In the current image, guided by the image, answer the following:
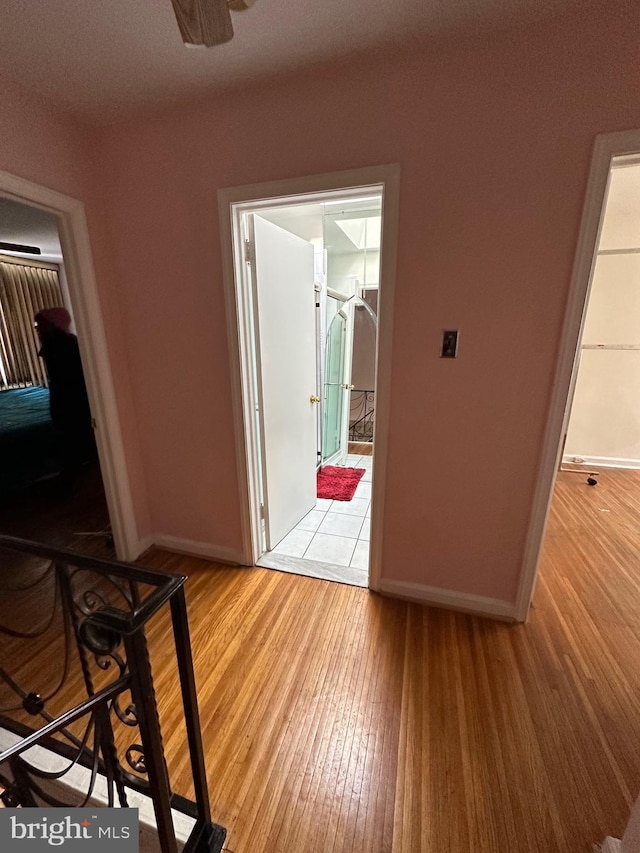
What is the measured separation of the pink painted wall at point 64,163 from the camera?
1.48 metres

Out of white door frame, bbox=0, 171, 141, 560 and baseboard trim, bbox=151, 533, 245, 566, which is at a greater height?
white door frame, bbox=0, 171, 141, 560

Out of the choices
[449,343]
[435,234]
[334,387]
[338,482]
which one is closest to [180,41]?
[435,234]

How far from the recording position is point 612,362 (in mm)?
3592

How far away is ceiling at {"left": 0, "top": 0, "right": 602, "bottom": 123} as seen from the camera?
114 cm

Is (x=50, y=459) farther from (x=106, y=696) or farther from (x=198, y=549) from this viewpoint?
(x=106, y=696)

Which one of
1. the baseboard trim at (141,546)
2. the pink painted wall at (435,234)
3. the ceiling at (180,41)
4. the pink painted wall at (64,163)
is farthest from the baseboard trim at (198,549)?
the ceiling at (180,41)

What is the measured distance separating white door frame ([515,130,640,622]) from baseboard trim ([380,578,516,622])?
71 mm

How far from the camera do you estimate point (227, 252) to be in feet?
5.67

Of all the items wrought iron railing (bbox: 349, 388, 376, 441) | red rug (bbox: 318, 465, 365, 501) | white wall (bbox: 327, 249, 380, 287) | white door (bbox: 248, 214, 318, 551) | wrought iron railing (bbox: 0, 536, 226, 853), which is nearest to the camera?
wrought iron railing (bbox: 0, 536, 226, 853)

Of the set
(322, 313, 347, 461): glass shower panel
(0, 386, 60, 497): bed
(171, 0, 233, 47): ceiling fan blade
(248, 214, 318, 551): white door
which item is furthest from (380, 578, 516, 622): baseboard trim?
(0, 386, 60, 497): bed

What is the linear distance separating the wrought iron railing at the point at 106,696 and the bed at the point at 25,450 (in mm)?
1673

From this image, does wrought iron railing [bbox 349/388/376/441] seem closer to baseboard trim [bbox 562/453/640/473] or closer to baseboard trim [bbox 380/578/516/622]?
baseboard trim [bbox 562/453/640/473]

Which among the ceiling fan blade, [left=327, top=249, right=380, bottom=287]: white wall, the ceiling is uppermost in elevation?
the ceiling

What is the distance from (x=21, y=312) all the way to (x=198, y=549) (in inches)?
189
